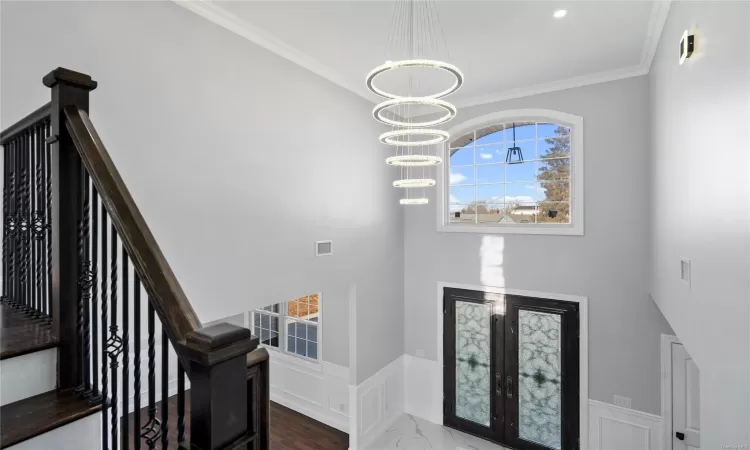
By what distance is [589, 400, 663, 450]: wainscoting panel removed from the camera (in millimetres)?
4086

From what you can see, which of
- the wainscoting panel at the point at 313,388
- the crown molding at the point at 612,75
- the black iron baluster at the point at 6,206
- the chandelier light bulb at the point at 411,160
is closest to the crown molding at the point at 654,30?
the crown molding at the point at 612,75

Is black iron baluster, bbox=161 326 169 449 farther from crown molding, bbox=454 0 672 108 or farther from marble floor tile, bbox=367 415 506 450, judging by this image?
marble floor tile, bbox=367 415 506 450

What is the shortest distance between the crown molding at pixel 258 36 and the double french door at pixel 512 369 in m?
3.38

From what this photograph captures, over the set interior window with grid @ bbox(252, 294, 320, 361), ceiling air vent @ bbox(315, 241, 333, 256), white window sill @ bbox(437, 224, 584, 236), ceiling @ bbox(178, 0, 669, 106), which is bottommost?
interior window with grid @ bbox(252, 294, 320, 361)

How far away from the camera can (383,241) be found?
207 inches

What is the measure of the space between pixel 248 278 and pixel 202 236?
1.91 feet

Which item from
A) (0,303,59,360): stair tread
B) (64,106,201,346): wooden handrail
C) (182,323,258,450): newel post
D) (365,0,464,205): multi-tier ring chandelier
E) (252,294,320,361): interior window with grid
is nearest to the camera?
(182,323,258,450): newel post

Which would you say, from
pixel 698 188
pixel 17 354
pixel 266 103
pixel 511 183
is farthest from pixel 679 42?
pixel 17 354

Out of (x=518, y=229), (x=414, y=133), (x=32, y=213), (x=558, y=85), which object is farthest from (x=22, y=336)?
(x=558, y=85)

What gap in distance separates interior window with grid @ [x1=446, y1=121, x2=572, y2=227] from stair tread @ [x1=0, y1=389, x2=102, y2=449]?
4.68m

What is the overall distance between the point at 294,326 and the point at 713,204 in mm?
5667

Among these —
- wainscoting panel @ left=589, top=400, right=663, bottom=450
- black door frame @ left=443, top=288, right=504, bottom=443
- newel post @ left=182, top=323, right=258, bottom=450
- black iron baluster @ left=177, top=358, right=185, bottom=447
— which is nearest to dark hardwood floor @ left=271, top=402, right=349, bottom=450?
black door frame @ left=443, top=288, right=504, bottom=443

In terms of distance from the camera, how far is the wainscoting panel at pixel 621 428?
4086 mm

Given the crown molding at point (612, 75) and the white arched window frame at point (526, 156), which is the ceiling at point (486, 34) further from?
the white arched window frame at point (526, 156)
